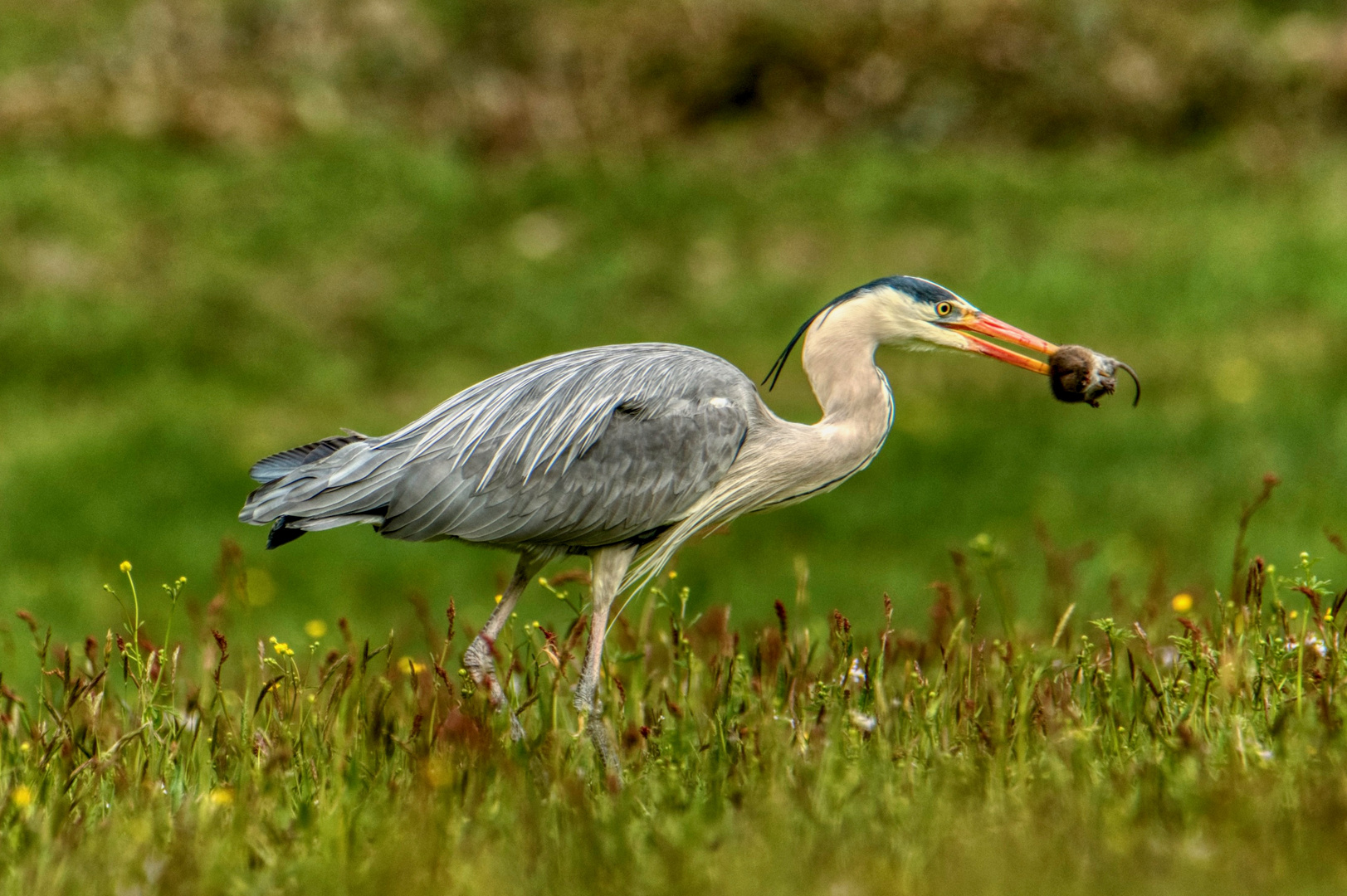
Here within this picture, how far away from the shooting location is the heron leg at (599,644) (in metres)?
4.42

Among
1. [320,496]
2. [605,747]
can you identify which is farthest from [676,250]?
[605,747]

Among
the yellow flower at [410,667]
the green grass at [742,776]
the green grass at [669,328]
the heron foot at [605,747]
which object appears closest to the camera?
the green grass at [742,776]

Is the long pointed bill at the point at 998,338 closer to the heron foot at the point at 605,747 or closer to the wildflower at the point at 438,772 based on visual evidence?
the heron foot at the point at 605,747

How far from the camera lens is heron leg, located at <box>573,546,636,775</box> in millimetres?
4422

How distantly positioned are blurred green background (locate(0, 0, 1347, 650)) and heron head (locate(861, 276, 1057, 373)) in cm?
113

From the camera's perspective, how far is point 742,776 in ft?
12.8

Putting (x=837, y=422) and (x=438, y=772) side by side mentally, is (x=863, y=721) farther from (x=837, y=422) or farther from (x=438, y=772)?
(x=837, y=422)

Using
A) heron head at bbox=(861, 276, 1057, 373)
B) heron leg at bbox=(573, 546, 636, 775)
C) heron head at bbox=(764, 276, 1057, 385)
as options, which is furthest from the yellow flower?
heron head at bbox=(861, 276, 1057, 373)

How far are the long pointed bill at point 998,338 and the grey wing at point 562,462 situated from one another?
0.77 metres

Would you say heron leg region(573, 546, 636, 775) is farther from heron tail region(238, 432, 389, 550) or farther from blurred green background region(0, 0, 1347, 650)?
blurred green background region(0, 0, 1347, 650)

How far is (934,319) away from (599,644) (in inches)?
58.7

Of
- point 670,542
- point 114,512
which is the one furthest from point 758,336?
point 670,542

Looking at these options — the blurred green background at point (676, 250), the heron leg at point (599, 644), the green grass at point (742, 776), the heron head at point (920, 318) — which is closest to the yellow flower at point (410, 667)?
the green grass at point (742, 776)

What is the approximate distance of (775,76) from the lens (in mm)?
16109
